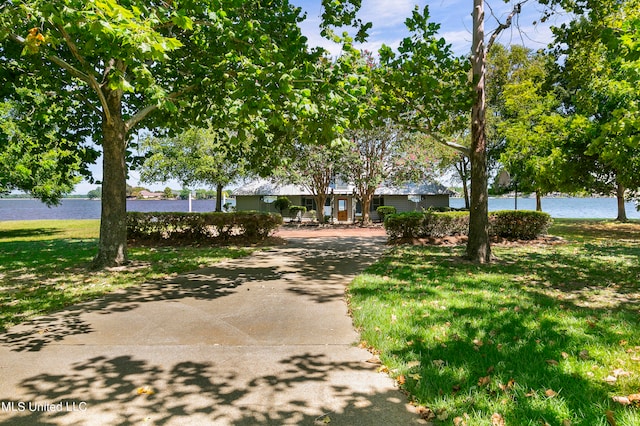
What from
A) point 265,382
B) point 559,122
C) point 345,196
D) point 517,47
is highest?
point 517,47

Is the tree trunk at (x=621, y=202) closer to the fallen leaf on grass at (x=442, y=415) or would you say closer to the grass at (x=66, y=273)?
the grass at (x=66, y=273)

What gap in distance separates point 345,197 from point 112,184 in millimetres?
25521

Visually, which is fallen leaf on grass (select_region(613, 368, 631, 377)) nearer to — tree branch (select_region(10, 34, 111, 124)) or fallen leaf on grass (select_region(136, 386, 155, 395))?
fallen leaf on grass (select_region(136, 386, 155, 395))

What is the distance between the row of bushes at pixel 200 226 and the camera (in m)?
14.9

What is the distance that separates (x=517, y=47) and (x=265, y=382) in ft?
117

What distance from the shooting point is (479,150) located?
31.9 ft

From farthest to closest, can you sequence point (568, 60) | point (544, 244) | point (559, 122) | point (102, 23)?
point (559, 122) → point (544, 244) → point (568, 60) → point (102, 23)

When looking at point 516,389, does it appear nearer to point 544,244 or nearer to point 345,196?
point 544,244

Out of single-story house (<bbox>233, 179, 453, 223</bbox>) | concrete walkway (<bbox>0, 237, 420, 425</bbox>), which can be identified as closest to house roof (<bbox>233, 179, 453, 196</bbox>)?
single-story house (<bbox>233, 179, 453, 223</bbox>)

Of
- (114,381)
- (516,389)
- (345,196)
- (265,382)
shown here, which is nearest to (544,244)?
(516,389)

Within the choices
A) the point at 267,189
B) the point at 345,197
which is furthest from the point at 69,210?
the point at 345,197

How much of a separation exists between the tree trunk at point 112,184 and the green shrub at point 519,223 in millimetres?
12898

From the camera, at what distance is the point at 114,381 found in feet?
11.3

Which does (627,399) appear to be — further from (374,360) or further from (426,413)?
(374,360)
